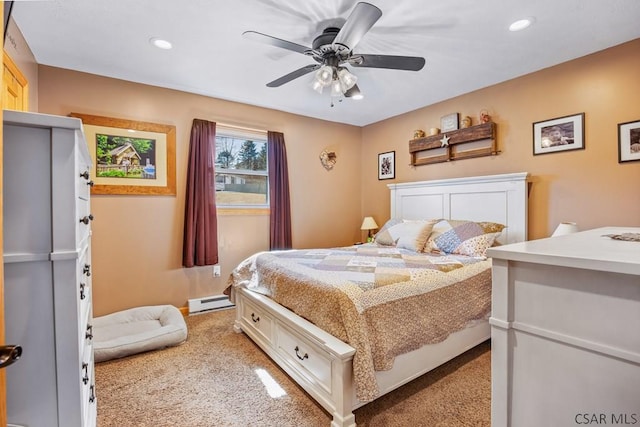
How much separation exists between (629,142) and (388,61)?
6.80 ft

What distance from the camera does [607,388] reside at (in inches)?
27.4

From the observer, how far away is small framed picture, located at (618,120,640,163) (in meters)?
2.36

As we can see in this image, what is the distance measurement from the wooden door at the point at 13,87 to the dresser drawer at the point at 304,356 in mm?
2264

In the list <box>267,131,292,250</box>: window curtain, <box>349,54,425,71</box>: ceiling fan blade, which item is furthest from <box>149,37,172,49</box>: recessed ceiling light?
<box>267,131,292,250</box>: window curtain

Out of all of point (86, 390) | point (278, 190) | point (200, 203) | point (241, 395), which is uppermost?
point (278, 190)

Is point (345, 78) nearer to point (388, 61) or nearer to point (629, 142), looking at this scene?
point (388, 61)

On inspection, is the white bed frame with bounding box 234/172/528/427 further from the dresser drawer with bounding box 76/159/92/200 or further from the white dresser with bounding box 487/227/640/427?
the dresser drawer with bounding box 76/159/92/200

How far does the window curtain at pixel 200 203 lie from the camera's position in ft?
10.8

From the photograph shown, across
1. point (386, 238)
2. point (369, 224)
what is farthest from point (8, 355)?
point (369, 224)

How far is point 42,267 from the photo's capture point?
86cm

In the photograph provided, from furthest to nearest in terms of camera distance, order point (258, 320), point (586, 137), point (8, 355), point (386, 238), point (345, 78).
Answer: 1. point (386, 238)
2. point (586, 137)
3. point (258, 320)
4. point (345, 78)
5. point (8, 355)

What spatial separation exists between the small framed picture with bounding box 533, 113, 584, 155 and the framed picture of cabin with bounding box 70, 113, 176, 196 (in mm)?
3726

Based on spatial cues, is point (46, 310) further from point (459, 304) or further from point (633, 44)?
point (633, 44)

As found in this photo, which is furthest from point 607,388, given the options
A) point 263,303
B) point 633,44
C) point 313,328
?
point 633,44
